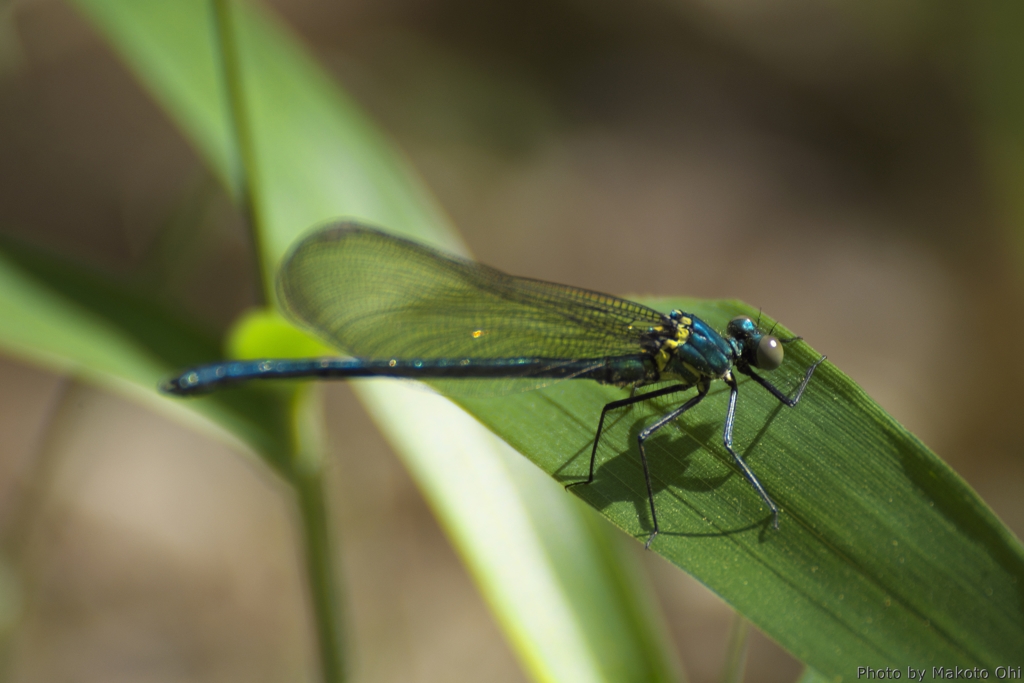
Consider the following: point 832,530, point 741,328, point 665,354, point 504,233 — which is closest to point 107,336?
point 665,354

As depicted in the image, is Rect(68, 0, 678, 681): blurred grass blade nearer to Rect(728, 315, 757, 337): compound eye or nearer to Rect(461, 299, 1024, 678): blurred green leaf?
Rect(461, 299, 1024, 678): blurred green leaf

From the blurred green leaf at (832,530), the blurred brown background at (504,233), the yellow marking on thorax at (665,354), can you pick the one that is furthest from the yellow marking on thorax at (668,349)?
the blurred brown background at (504,233)

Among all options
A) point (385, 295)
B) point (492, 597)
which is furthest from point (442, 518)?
point (385, 295)

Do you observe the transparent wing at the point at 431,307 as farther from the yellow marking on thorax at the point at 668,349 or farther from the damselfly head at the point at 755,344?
the damselfly head at the point at 755,344

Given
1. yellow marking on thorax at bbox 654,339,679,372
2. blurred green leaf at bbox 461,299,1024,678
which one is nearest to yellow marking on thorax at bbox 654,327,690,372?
yellow marking on thorax at bbox 654,339,679,372

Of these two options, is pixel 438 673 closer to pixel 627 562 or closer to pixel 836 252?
pixel 627 562

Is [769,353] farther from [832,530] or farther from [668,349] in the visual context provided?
[832,530]

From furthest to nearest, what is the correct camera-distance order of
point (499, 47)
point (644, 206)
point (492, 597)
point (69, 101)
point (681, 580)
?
point (499, 47)
point (644, 206)
point (69, 101)
point (681, 580)
point (492, 597)
